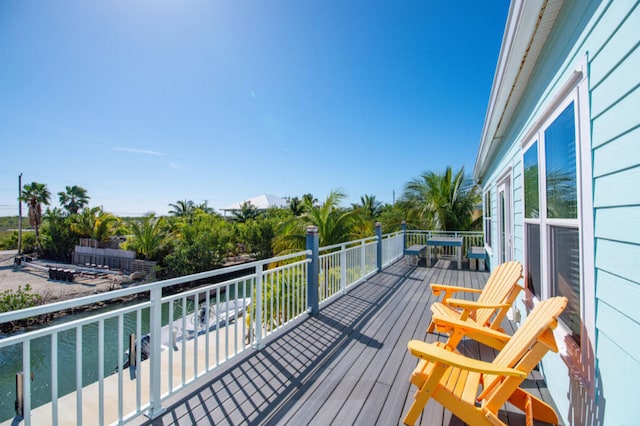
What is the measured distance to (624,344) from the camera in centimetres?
106

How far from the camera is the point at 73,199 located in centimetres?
3002

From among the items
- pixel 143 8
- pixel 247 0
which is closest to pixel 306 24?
pixel 247 0

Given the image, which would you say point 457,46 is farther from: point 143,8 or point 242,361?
point 242,361

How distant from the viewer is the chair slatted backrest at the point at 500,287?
2619 mm

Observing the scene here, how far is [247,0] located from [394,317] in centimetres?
651

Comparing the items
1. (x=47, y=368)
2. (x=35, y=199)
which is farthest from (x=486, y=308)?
Answer: (x=35, y=199)

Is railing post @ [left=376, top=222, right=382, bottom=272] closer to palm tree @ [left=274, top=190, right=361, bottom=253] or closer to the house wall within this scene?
palm tree @ [left=274, top=190, right=361, bottom=253]

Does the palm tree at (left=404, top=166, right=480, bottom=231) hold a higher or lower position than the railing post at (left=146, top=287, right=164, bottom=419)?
higher

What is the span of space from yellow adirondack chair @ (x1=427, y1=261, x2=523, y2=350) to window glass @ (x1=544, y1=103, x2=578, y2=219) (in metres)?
0.93

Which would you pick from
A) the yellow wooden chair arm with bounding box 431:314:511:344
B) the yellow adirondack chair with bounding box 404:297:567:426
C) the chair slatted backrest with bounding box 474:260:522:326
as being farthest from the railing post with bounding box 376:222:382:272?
the yellow adirondack chair with bounding box 404:297:567:426

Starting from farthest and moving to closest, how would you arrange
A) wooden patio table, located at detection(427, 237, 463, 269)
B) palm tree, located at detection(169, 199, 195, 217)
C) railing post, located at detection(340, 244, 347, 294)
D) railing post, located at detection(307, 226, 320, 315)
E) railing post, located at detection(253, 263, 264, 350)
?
palm tree, located at detection(169, 199, 195, 217) → wooden patio table, located at detection(427, 237, 463, 269) → railing post, located at detection(340, 244, 347, 294) → railing post, located at detection(307, 226, 320, 315) → railing post, located at detection(253, 263, 264, 350)

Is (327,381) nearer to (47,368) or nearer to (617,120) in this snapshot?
(617,120)

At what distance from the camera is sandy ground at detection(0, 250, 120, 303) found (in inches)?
575

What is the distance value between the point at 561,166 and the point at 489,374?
1411 millimetres
